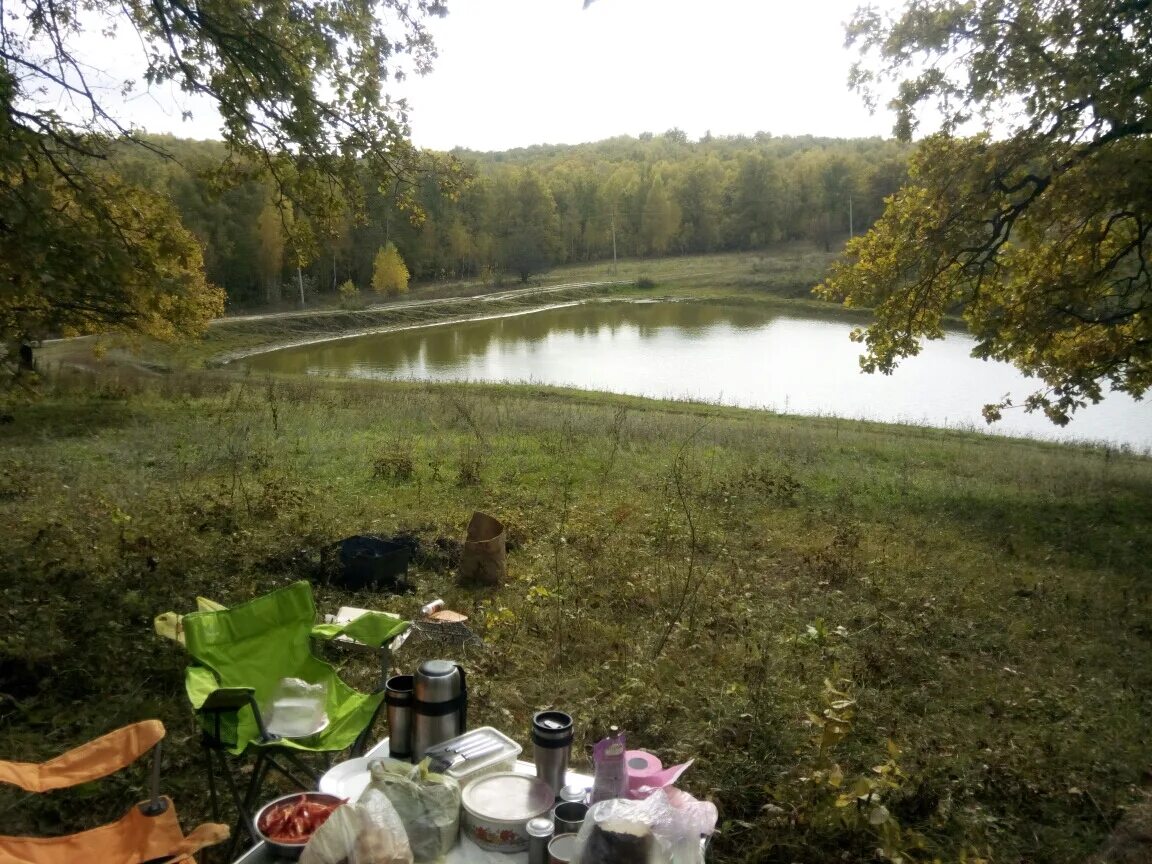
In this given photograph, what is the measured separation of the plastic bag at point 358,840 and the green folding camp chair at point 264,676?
0.73 metres

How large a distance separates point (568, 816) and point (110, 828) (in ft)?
4.71

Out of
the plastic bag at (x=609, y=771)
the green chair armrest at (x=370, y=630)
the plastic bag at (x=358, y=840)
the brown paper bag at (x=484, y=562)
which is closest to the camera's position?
the plastic bag at (x=358, y=840)

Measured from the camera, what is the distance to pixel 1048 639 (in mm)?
4559


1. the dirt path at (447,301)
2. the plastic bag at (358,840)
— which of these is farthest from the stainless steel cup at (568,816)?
the dirt path at (447,301)

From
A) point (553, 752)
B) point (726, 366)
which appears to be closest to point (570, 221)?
point (726, 366)

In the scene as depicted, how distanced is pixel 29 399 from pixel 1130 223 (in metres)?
10.6

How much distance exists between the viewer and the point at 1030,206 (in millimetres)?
7988

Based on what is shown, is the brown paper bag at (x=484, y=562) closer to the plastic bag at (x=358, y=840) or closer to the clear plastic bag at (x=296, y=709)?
the clear plastic bag at (x=296, y=709)

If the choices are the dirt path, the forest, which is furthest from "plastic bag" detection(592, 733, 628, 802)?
the forest

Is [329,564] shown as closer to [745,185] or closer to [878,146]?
[745,185]

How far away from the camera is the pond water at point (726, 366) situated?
756 inches

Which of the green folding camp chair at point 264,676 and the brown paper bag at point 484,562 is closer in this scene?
the green folding camp chair at point 264,676

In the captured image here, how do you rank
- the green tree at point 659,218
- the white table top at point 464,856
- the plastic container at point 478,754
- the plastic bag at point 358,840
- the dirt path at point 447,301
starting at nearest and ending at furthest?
1. the plastic bag at point 358,840
2. the white table top at point 464,856
3. the plastic container at point 478,754
4. the dirt path at point 447,301
5. the green tree at point 659,218

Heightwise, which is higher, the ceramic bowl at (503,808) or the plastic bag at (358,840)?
the plastic bag at (358,840)
